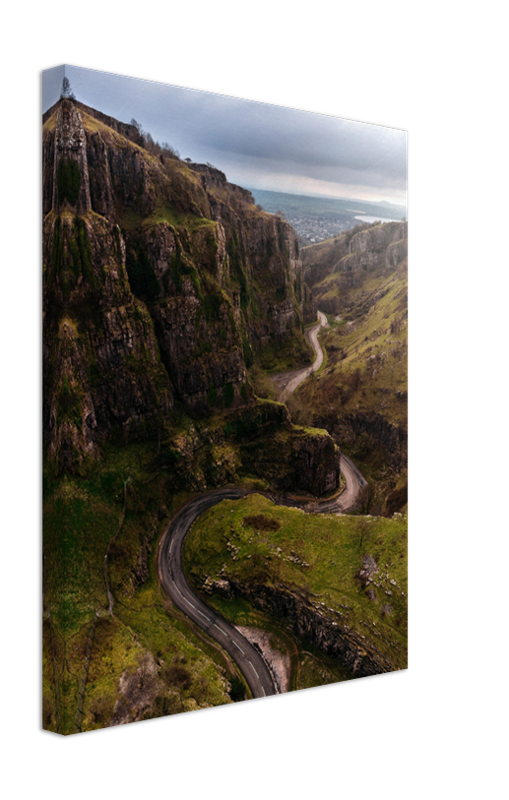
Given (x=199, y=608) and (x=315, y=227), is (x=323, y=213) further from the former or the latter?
(x=199, y=608)

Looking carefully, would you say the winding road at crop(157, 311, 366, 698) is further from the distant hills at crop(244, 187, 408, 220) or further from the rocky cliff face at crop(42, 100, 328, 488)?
the distant hills at crop(244, 187, 408, 220)

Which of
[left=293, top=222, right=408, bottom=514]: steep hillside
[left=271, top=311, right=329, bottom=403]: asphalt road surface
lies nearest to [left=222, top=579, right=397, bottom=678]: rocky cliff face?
[left=293, top=222, right=408, bottom=514]: steep hillside

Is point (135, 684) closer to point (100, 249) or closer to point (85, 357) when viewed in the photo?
point (85, 357)

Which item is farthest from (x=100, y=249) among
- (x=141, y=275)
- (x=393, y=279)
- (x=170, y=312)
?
(x=393, y=279)

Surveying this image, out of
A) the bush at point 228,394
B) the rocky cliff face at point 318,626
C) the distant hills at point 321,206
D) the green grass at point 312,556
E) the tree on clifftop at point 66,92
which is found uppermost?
the tree on clifftop at point 66,92

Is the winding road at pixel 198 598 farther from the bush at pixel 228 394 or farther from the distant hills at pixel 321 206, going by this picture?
the distant hills at pixel 321 206

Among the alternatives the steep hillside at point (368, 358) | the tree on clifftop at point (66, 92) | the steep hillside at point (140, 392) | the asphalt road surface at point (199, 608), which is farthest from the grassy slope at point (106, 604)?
the tree on clifftop at point (66, 92)

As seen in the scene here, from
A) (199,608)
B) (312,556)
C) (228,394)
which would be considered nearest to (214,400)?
(228,394)
